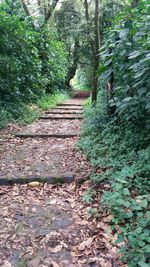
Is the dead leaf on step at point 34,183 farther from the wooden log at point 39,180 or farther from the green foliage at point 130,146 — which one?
the green foliage at point 130,146

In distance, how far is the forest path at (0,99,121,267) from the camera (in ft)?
6.94

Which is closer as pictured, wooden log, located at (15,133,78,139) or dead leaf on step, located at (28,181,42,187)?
dead leaf on step, located at (28,181,42,187)

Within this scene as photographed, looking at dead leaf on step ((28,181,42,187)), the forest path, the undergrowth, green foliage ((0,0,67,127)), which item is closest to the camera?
the forest path

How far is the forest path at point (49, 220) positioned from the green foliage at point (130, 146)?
21 cm

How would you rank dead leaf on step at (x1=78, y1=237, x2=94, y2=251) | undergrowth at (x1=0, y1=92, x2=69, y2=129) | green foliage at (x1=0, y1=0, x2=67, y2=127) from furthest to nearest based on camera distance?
green foliage at (x1=0, y1=0, x2=67, y2=127) < undergrowth at (x1=0, y1=92, x2=69, y2=129) < dead leaf on step at (x1=78, y1=237, x2=94, y2=251)

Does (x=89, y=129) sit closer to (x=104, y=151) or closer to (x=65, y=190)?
(x=104, y=151)

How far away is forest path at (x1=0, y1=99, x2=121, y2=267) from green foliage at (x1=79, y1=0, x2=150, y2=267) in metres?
0.21

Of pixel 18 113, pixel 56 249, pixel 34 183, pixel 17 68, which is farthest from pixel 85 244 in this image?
pixel 17 68

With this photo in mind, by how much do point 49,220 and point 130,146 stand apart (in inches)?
61.2

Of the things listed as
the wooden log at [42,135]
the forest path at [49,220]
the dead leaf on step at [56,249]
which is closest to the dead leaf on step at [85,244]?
the forest path at [49,220]

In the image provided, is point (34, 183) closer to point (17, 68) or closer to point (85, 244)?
point (85, 244)

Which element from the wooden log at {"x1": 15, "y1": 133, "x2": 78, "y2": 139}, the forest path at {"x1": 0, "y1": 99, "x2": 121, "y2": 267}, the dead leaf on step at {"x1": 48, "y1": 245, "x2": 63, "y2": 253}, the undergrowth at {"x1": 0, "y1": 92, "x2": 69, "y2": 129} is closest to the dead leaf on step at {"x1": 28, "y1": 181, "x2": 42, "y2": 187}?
the forest path at {"x1": 0, "y1": 99, "x2": 121, "y2": 267}

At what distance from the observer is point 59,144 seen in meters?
5.01

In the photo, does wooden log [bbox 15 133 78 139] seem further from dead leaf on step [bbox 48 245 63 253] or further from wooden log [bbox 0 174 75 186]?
dead leaf on step [bbox 48 245 63 253]
